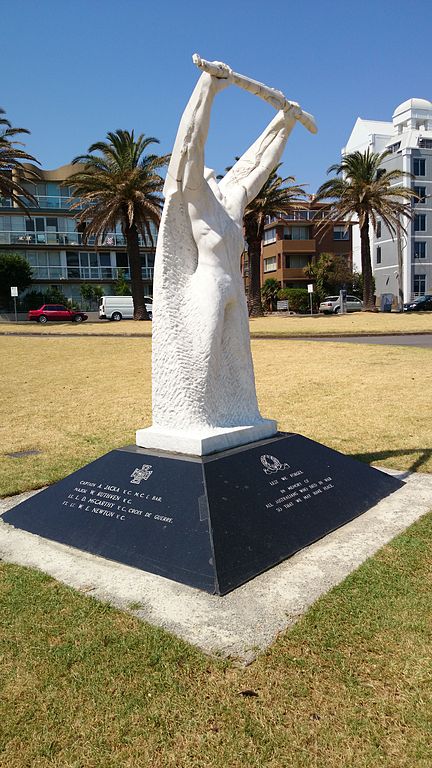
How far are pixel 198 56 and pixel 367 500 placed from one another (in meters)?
3.90

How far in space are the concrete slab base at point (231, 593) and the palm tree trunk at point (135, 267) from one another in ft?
98.0

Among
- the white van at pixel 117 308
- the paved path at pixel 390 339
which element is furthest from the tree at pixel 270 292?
the paved path at pixel 390 339

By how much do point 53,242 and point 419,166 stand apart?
109 ft

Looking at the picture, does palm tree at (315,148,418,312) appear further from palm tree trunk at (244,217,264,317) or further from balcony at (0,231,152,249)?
balcony at (0,231,152,249)

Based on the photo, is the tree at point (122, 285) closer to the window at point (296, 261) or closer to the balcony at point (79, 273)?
the balcony at point (79, 273)

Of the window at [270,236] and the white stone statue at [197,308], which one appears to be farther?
the window at [270,236]

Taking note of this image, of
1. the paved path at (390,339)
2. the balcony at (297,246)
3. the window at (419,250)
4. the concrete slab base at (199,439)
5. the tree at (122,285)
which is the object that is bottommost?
the paved path at (390,339)

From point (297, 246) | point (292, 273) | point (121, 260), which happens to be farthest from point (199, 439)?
point (121, 260)

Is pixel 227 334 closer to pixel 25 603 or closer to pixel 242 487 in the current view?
pixel 242 487

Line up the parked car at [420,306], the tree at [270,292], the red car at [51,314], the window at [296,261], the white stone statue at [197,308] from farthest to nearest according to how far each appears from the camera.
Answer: the window at [296,261], the tree at [270,292], the parked car at [420,306], the red car at [51,314], the white stone statue at [197,308]

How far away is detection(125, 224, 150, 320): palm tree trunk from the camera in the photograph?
33.4m

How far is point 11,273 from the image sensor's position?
49.7 meters

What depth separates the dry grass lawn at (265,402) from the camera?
7373 millimetres

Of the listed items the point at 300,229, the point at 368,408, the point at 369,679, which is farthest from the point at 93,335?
the point at 300,229
